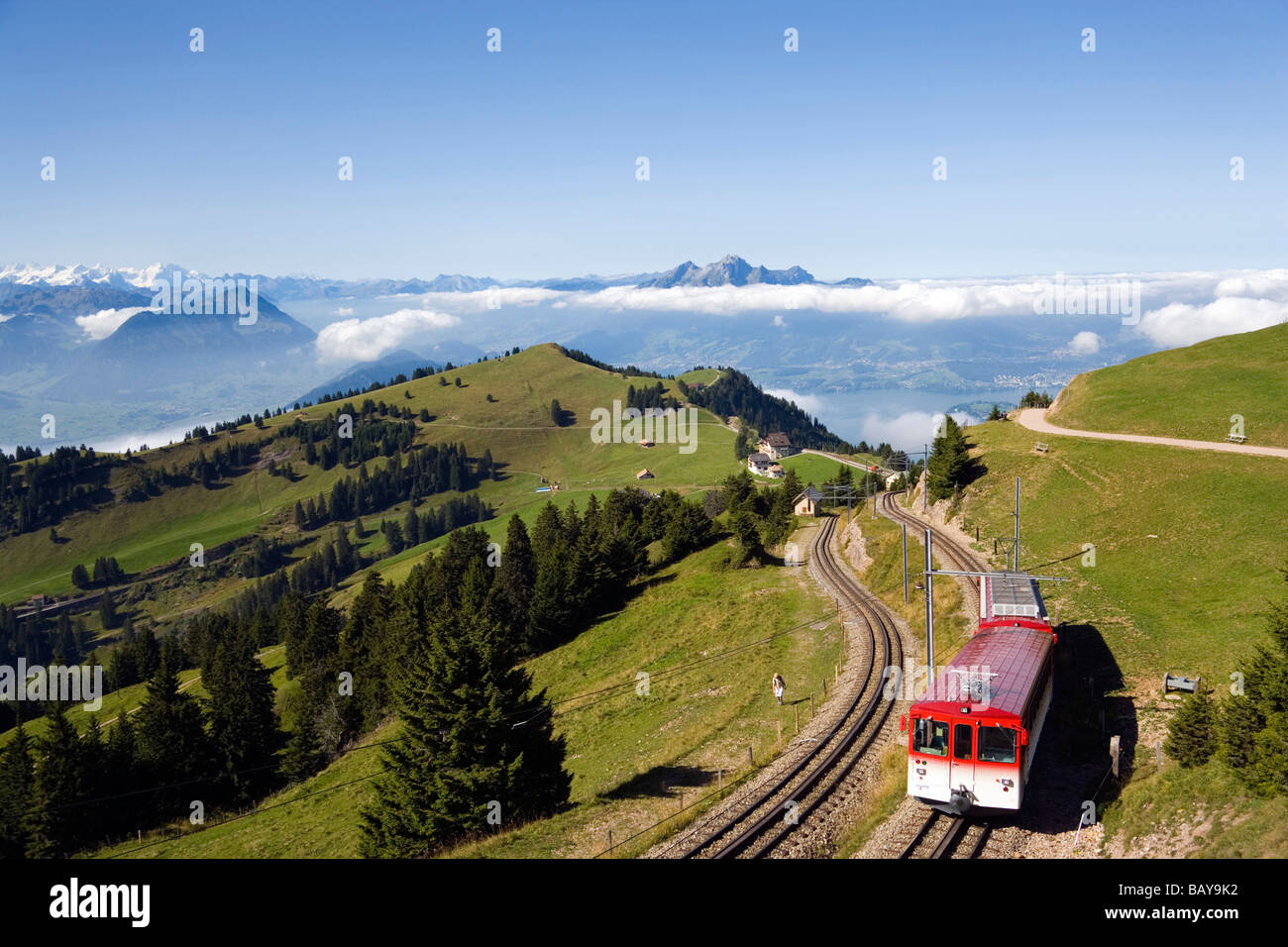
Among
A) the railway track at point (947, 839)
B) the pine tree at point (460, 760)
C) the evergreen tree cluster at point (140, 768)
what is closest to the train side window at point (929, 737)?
the railway track at point (947, 839)

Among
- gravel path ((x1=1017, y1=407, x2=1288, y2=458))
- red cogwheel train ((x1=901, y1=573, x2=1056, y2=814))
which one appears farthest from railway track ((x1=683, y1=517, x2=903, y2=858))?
gravel path ((x1=1017, y1=407, x2=1288, y2=458))

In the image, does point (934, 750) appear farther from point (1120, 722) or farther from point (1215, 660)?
point (1215, 660)

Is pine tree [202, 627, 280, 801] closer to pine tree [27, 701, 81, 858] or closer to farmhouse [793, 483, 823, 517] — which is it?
pine tree [27, 701, 81, 858]

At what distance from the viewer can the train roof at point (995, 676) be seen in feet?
74.9

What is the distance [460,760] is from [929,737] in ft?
57.5

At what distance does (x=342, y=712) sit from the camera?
68625mm

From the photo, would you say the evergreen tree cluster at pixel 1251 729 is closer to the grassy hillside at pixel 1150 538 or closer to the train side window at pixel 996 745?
the train side window at pixel 996 745

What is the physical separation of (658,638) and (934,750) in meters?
40.2

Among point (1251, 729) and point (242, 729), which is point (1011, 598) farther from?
point (242, 729)

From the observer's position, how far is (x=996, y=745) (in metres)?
22.1

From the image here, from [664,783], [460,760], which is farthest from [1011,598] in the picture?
[460,760]

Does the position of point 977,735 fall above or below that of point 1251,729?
below
